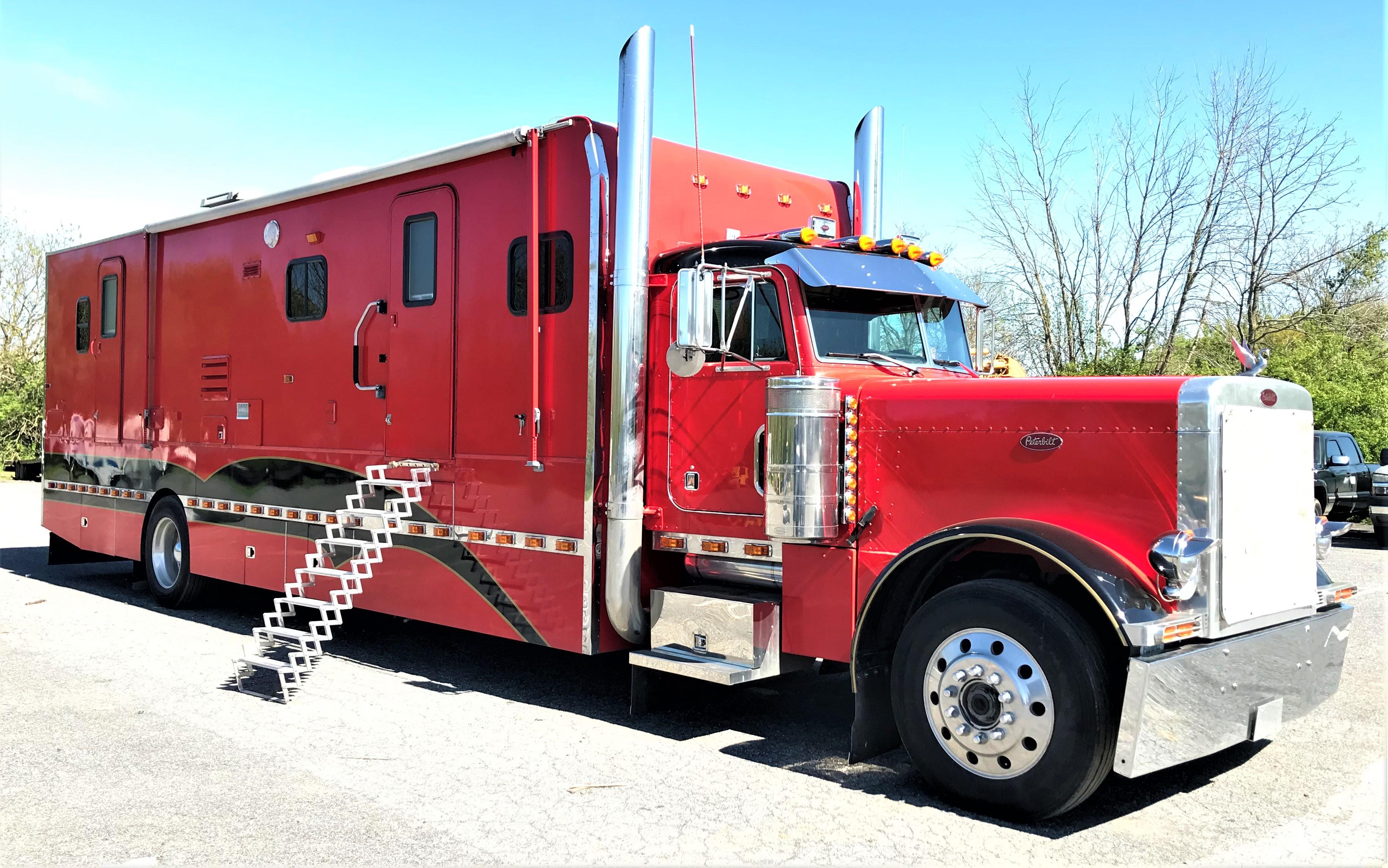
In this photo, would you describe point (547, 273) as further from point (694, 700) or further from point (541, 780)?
point (541, 780)

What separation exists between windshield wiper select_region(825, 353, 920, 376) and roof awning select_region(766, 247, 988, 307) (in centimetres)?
36

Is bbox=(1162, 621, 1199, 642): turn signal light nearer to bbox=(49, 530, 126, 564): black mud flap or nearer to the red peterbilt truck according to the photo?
the red peterbilt truck

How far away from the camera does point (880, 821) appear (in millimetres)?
4891

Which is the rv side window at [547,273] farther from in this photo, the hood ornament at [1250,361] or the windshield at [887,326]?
the hood ornament at [1250,361]

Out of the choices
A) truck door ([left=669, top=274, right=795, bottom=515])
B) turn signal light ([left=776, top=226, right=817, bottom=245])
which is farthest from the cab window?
turn signal light ([left=776, top=226, right=817, bottom=245])

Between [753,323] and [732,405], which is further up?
[753,323]

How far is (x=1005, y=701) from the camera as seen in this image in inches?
190

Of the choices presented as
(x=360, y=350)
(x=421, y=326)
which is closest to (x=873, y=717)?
(x=421, y=326)

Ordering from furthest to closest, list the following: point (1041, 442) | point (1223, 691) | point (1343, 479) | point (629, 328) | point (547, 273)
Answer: point (1343, 479) < point (547, 273) < point (629, 328) < point (1041, 442) < point (1223, 691)

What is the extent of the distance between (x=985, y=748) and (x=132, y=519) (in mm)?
9299

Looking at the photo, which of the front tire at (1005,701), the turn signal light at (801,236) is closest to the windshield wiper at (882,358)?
the turn signal light at (801,236)

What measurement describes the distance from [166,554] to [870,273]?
783 cm

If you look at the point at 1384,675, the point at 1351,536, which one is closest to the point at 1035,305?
the point at 1351,536

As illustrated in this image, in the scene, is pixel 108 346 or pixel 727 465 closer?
pixel 727 465
